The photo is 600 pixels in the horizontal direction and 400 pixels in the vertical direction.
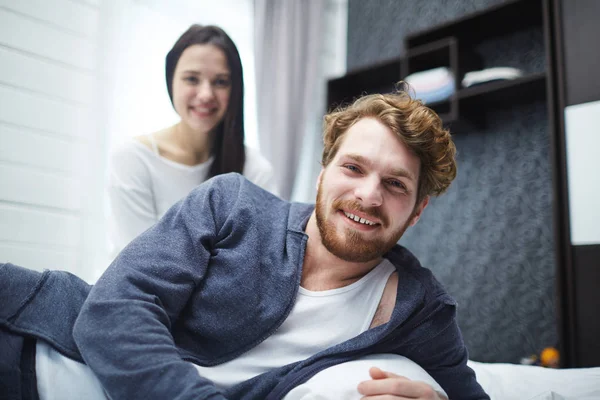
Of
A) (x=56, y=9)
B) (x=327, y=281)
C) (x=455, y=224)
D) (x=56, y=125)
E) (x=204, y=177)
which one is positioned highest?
(x=56, y=9)

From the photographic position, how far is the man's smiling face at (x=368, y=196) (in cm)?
121

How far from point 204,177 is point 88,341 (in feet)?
4.21

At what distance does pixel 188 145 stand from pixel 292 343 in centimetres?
128

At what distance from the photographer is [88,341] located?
91 cm

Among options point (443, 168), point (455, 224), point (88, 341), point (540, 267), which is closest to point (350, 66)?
point (455, 224)

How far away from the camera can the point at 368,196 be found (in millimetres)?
1188

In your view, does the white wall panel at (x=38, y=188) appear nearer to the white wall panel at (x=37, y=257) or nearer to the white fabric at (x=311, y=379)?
the white wall panel at (x=37, y=257)

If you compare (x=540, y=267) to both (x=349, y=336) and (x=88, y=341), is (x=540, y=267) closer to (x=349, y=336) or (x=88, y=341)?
(x=349, y=336)

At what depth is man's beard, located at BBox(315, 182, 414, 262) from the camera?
1.21 m

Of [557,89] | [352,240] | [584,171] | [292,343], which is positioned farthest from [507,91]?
[292,343]

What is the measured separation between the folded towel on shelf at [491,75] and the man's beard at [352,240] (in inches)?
57.2

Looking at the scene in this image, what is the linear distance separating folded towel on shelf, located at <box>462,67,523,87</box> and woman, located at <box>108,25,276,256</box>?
1097mm

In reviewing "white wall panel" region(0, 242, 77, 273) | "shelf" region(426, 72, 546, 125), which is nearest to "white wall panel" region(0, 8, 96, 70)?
"white wall panel" region(0, 242, 77, 273)

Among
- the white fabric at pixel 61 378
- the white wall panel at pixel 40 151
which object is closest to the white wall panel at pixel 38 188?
the white wall panel at pixel 40 151
